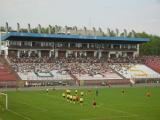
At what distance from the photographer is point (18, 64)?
93.9 m

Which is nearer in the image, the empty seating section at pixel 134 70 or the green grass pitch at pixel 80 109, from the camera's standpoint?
the green grass pitch at pixel 80 109

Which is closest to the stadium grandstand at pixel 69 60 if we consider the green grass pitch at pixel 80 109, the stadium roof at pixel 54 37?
the stadium roof at pixel 54 37

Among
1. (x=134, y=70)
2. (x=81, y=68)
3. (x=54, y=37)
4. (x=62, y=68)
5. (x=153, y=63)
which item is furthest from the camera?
(x=153, y=63)

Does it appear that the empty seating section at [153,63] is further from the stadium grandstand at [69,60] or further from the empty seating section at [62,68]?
the empty seating section at [62,68]

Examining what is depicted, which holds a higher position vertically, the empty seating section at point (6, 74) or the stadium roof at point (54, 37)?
the stadium roof at point (54, 37)

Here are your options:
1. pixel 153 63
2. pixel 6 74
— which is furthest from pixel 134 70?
pixel 6 74

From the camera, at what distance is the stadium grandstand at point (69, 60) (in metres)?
89.3

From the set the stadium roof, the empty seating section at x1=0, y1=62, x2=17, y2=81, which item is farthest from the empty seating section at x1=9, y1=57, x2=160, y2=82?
the stadium roof

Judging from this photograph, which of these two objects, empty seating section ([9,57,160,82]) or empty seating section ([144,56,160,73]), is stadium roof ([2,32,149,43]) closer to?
empty seating section ([9,57,160,82])

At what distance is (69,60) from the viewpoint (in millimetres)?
103562

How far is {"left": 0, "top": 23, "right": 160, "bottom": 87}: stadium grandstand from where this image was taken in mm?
89312

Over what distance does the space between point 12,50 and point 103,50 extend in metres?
27.0

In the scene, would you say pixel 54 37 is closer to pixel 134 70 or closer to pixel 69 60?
pixel 69 60

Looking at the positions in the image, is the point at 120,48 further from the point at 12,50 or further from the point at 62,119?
the point at 62,119
